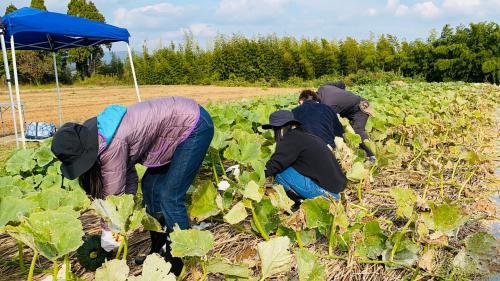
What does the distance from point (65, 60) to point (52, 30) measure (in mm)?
30664

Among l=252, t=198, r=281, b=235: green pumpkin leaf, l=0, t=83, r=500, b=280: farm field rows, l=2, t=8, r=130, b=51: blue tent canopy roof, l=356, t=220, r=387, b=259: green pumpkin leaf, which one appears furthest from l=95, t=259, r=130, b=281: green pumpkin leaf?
l=2, t=8, r=130, b=51: blue tent canopy roof

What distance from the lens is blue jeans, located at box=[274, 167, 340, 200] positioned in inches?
120

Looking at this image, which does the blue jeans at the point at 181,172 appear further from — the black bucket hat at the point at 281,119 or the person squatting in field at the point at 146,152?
the black bucket hat at the point at 281,119

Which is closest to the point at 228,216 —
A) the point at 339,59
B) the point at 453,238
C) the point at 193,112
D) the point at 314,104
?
the point at 193,112

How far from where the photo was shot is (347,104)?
494 centimetres

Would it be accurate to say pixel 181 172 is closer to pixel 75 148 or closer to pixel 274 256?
pixel 75 148

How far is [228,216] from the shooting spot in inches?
91.6

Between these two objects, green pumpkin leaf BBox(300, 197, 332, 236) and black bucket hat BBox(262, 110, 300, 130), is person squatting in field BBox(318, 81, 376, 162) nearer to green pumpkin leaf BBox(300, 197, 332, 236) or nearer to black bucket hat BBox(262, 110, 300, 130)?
black bucket hat BBox(262, 110, 300, 130)

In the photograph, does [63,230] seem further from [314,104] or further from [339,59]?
[339,59]

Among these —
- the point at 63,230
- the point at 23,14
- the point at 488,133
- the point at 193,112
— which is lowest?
the point at 488,133

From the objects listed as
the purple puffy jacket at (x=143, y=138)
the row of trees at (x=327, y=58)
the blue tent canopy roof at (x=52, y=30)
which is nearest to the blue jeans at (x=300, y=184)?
the purple puffy jacket at (x=143, y=138)

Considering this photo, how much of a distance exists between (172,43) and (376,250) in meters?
39.2

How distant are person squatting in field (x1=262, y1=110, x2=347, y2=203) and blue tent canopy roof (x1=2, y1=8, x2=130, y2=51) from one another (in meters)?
4.61

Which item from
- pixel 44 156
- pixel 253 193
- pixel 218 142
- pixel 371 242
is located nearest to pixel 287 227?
pixel 253 193
